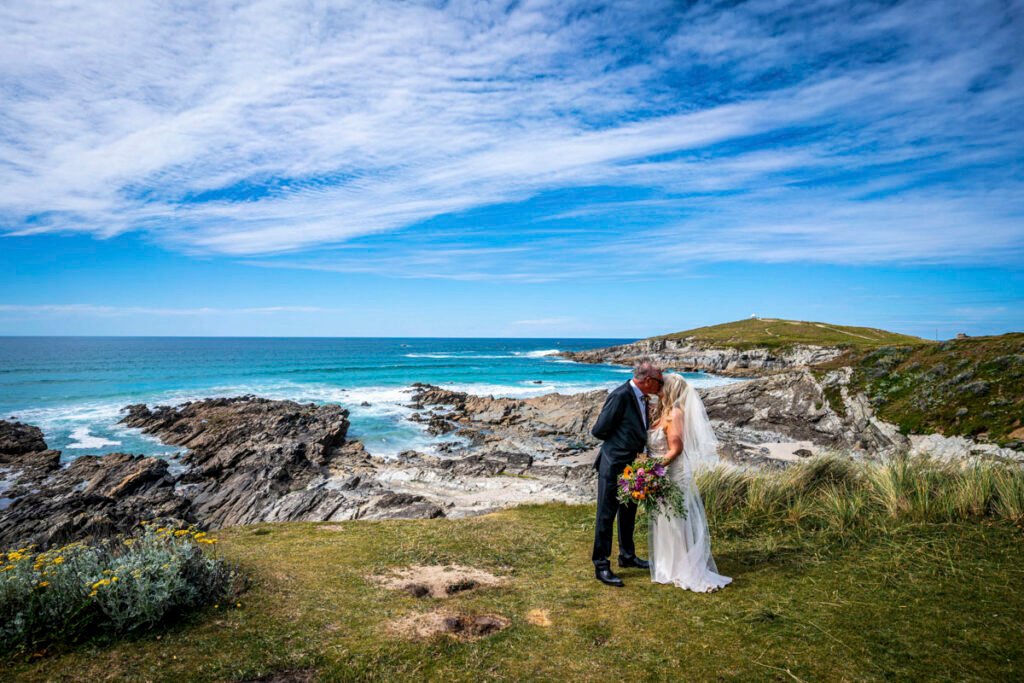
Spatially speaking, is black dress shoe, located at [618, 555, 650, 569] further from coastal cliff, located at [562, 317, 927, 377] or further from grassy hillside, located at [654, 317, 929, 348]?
grassy hillside, located at [654, 317, 929, 348]

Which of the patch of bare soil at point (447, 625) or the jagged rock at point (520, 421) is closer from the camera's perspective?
the patch of bare soil at point (447, 625)

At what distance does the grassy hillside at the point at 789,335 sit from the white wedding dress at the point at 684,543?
80244 mm

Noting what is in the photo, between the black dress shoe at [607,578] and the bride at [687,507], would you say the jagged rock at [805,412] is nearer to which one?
the bride at [687,507]

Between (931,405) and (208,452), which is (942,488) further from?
(208,452)

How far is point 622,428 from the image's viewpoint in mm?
6855

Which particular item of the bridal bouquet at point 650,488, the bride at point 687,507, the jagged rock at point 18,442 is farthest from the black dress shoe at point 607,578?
the jagged rock at point 18,442

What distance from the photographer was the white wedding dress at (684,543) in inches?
259

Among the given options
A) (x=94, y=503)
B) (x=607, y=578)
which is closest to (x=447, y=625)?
(x=607, y=578)

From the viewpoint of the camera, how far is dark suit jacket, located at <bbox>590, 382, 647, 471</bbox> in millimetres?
6770

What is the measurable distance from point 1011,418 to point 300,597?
898 inches

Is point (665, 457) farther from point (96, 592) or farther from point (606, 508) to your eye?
point (96, 592)

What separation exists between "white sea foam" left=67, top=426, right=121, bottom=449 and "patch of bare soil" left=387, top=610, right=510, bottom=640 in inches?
1281

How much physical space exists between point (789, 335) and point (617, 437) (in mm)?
101669

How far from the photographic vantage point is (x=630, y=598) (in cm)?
632
